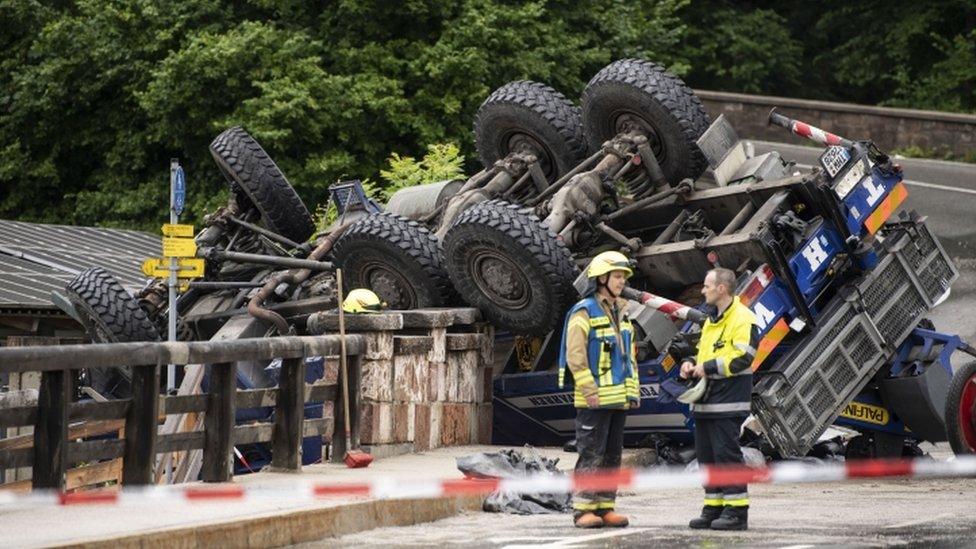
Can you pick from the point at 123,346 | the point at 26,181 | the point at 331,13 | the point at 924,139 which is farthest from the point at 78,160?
the point at 123,346

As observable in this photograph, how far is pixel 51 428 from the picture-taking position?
9891 millimetres

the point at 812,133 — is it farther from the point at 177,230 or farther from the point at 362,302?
the point at 177,230

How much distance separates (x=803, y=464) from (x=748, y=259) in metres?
1.67

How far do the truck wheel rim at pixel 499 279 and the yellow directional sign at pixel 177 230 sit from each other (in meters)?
2.62

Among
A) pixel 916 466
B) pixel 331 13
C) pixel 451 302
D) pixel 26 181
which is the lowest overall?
pixel 916 466

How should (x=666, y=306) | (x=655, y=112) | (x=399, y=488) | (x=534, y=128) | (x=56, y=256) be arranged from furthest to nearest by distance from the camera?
1. (x=56, y=256)
2. (x=534, y=128)
3. (x=655, y=112)
4. (x=666, y=306)
5. (x=399, y=488)

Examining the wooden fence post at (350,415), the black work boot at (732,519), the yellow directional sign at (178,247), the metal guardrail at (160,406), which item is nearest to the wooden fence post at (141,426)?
the metal guardrail at (160,406)

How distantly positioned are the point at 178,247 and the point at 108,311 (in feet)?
3.85

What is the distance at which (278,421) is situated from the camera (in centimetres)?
1196

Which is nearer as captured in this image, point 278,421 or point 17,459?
point 17,459

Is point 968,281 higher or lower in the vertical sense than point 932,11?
lower

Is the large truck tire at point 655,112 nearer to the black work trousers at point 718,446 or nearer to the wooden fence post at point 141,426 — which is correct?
the black work trousers at point 718,446

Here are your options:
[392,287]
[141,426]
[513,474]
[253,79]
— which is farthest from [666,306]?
[253,79]

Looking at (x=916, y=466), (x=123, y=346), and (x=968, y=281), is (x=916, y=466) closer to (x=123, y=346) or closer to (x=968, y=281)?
(x=123, y=346)
